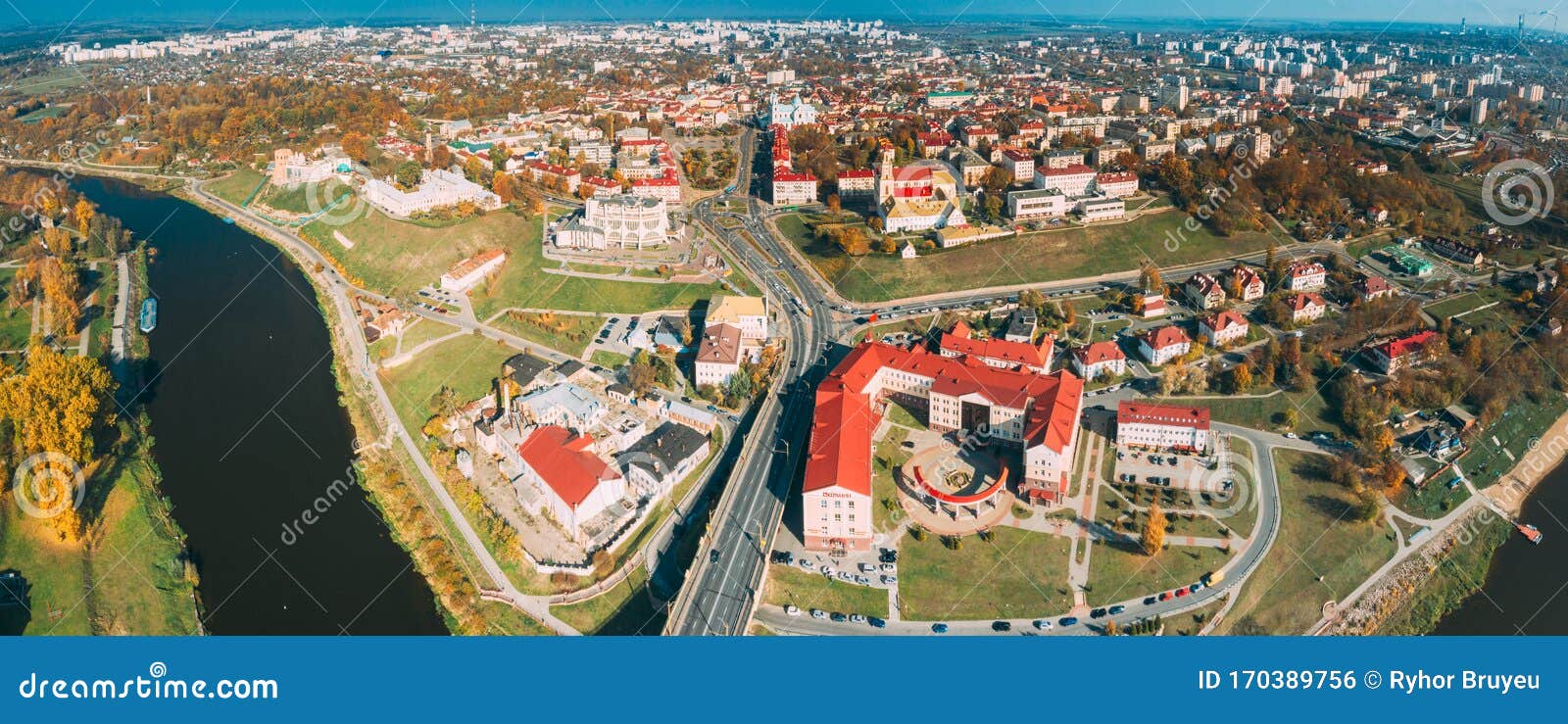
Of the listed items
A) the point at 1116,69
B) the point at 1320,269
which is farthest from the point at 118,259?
the point at 1116,69

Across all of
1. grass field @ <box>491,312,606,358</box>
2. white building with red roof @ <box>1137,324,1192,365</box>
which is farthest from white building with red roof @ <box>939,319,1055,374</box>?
grass field @ <box>491,312,606,358</box>

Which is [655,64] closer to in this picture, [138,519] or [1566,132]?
[1566,132]

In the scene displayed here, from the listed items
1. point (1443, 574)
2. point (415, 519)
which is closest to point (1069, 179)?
point (1443, 574)

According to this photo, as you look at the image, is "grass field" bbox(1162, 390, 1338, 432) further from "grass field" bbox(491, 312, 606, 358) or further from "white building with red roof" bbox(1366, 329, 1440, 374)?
"grass field" bbox(491, 312, 606, 358)

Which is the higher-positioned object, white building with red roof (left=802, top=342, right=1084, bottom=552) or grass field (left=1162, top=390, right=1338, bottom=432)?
white building with red roof (left=802, top=342, right=1084, bottom=552)

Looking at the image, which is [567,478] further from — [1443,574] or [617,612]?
[1443,574]

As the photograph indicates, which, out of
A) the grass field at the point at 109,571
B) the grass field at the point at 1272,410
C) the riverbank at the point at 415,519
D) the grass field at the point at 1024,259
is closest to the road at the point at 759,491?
the grass field at the point at 1024,259
